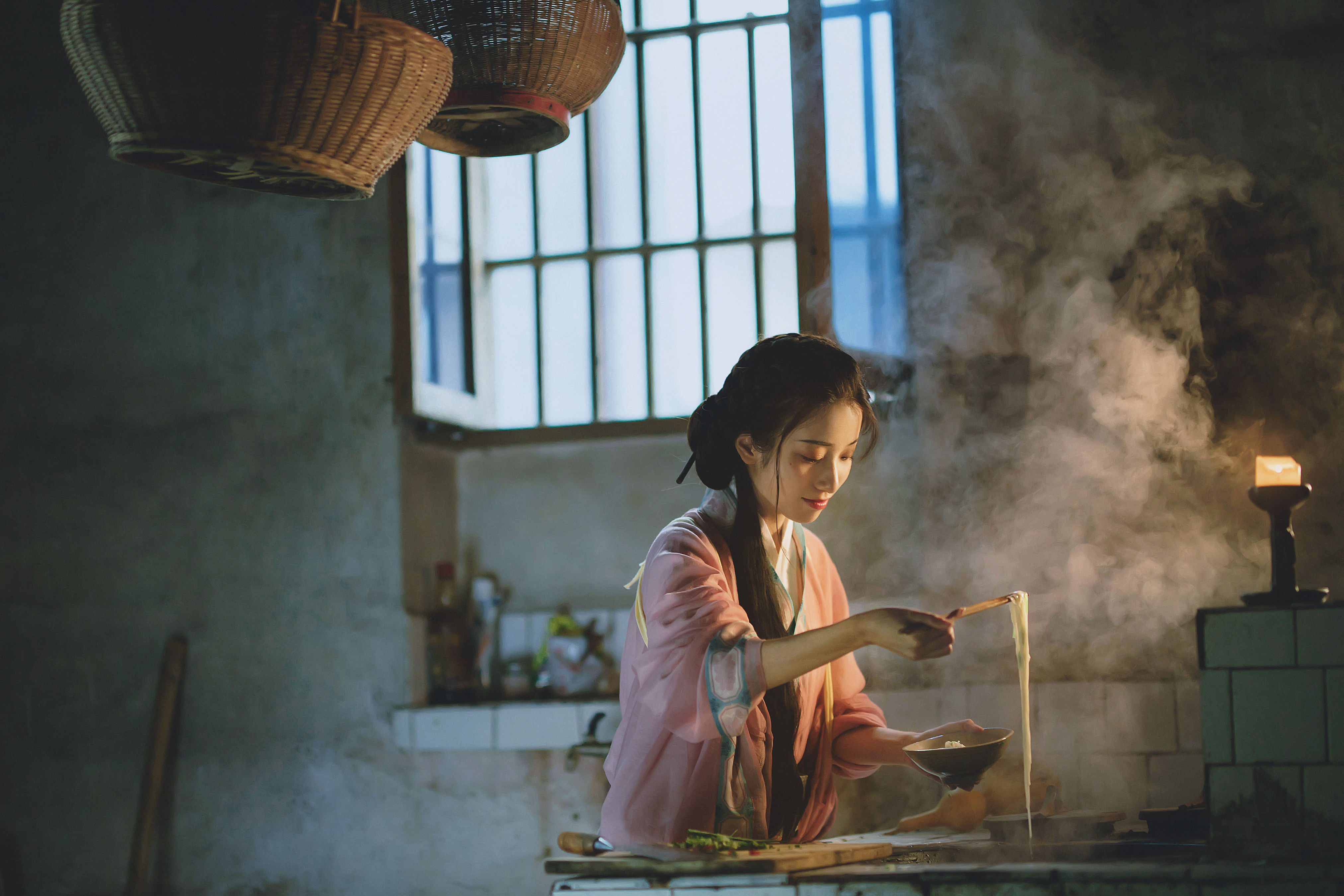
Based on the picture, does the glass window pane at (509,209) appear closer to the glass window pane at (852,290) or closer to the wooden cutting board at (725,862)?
the glass window pane at (852,290)

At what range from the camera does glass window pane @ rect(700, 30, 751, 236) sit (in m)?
3.86

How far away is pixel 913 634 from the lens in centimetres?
178

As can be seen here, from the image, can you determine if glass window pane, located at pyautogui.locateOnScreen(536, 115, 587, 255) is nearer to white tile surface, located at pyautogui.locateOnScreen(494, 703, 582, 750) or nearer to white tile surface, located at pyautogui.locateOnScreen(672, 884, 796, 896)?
white tile surface, located at pyautogui.locateOnScreen(494, 703, 582, 750)

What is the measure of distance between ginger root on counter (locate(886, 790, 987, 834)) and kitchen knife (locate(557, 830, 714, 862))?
578 mm

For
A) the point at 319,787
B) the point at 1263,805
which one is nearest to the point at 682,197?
the point at 319,787

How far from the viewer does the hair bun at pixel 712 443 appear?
7.19ft

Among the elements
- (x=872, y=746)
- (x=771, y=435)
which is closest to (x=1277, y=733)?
(x=872, y=746)

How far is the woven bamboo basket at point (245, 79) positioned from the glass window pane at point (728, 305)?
91.2 inches

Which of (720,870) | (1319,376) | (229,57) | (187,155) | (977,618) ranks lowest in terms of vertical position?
(720,870)

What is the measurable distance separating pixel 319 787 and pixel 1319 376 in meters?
3.44

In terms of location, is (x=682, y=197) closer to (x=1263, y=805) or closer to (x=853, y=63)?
(x=853, y=63)

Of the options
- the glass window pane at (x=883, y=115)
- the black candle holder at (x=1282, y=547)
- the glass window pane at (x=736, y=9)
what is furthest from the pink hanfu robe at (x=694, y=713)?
the glass window pane at (x=736, y=9)

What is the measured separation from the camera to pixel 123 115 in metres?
1.48

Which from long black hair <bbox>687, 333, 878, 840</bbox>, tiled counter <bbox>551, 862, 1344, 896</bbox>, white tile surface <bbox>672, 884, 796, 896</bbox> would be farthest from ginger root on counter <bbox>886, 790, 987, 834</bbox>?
white tile surface <bbox>672, 884, 796, 896</bbox>
